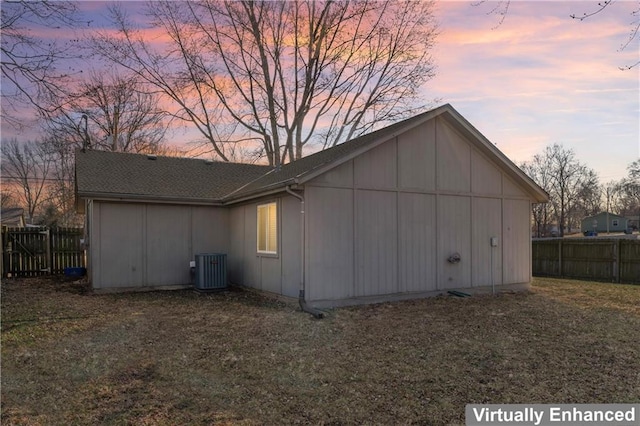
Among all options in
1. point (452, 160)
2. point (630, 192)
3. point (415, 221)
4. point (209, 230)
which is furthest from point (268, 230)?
point (630, 192)

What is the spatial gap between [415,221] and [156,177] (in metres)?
7.93

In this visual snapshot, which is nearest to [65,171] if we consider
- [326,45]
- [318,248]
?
[326,45]

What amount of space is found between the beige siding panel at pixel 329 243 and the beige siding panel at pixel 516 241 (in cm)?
501

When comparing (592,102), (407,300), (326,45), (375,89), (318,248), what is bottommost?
(407,300)

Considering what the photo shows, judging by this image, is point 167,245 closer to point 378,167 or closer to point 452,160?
point 378,167

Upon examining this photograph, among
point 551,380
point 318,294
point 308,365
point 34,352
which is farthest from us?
point 318,294

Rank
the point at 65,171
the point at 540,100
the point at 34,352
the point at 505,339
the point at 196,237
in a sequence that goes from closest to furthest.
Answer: the point at 34,352
the point at 505,339
the point at 540,100
the point at 196,237
the point at 65,171

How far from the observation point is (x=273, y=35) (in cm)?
2441

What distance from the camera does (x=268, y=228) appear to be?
10609 mm

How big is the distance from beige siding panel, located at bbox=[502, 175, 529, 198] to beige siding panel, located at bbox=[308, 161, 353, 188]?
4880 mm

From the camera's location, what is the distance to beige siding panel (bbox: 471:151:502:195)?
37.4 ft

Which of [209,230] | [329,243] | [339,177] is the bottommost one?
[329,243]

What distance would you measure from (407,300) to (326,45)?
17.7 metres

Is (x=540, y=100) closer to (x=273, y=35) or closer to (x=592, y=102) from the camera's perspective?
(x=592, y=102)
